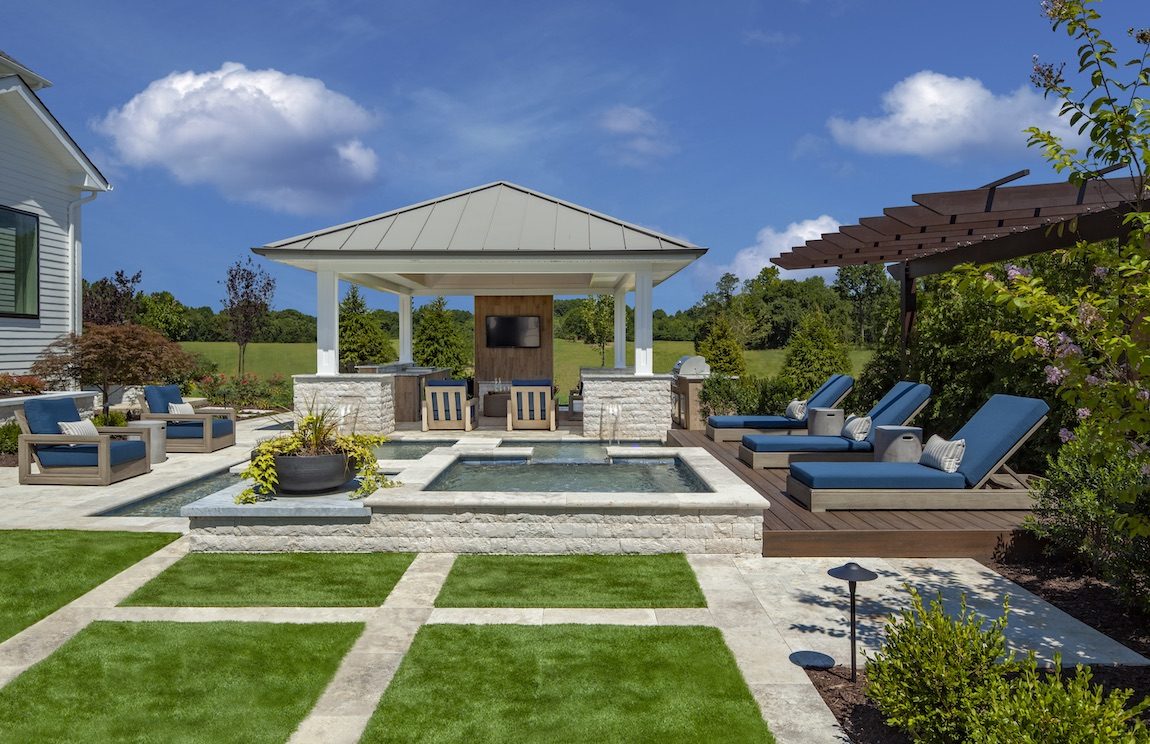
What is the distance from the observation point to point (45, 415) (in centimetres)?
888

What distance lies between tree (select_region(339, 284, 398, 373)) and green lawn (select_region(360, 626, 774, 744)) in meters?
18.3

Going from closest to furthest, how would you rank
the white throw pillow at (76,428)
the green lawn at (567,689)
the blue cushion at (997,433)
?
the green lawn at (567,689)
the blue cushion at (997,433)
the white throw pillow at (76,428)

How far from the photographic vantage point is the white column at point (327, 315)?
1226 centimetres

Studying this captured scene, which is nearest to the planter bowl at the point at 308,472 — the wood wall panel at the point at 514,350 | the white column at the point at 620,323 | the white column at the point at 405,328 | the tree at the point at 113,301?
the white column at the point at 620,323

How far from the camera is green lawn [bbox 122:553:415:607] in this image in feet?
15.7

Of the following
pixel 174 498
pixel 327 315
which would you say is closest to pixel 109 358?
pixel 327 315

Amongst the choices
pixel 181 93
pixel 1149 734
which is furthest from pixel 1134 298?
pixel 181 93

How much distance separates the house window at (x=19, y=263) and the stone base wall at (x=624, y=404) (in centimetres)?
1057

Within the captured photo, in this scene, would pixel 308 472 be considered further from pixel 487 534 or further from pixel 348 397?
pixel 348 397

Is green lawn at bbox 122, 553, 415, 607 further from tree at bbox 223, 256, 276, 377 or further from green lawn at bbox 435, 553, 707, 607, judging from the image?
tree at bbox 223, 256, 276, 377

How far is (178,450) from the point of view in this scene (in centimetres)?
1117

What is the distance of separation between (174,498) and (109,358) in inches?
242

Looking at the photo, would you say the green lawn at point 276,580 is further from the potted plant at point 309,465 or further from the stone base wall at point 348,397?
the stone base wall at point 348,397

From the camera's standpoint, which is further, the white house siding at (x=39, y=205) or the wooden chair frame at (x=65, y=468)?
the white house siding at (x=39, y=205)
